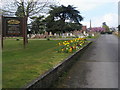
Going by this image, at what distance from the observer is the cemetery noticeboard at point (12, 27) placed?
52.2 feet

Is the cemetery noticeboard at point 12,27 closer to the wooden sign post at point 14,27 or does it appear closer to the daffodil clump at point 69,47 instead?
the wooden sign post at point 14,27

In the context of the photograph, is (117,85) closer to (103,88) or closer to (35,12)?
(103,88)

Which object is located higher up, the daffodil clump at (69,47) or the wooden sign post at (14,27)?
the wooden sign post at (14,27)

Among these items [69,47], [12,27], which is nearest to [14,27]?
[12,27]

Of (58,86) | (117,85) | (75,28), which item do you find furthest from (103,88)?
(75,28)

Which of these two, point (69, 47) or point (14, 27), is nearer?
point (69, 47)

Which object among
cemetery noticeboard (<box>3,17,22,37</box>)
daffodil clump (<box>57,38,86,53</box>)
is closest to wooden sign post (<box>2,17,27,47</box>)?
cemetery noticeboard (<box>3,17,22,37</box>)

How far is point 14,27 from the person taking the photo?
52.7 feet

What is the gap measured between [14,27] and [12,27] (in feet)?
0.56

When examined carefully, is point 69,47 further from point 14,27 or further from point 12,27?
point 12,27

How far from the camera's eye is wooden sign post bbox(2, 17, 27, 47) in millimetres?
15906

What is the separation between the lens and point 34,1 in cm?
2567

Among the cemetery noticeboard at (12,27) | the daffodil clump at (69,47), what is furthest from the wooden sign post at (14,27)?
the daffodil clump at (69,47)

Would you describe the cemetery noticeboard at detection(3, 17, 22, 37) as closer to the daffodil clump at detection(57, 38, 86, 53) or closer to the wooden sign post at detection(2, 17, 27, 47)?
the wooden sign post at detection(2, 17, 27, 47)
